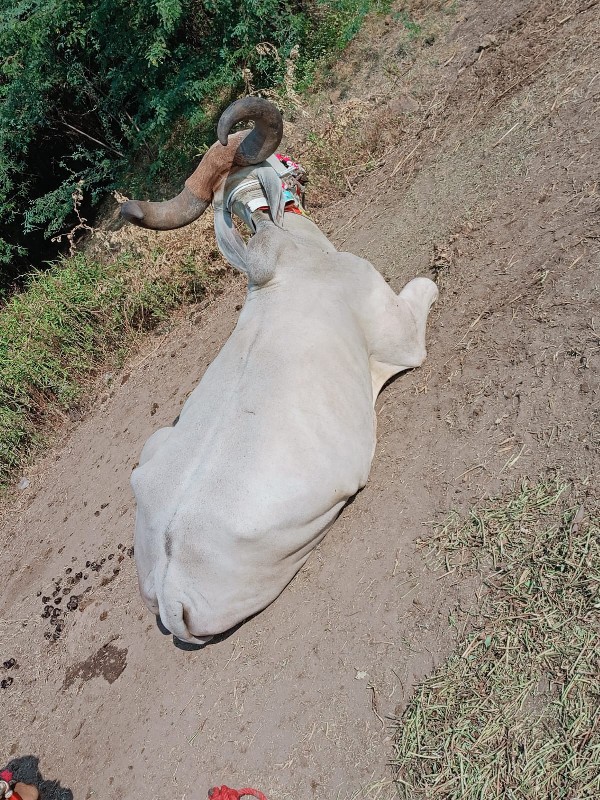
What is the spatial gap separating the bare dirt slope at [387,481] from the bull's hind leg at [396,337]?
0.10 meters

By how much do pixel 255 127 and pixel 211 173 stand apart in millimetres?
388

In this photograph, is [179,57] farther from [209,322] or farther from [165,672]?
[165,672]

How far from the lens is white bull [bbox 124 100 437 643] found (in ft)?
10.5

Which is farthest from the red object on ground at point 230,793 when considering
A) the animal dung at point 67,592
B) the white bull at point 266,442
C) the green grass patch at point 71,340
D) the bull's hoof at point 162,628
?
the green grass patch at point 71,340

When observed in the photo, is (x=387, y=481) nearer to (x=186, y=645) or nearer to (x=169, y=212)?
(x=186, y=645)

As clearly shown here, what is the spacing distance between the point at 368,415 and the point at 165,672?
1829 mm

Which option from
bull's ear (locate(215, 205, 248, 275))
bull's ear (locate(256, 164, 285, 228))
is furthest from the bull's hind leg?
bull's ear (locate(215, 205, 248, 275))

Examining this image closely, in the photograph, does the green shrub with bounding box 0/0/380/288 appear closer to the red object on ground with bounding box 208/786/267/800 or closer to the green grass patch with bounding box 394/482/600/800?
the green grass patch with bounding box 394/482/600/800

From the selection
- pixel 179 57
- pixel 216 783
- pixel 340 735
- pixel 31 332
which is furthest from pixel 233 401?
pixel 179 57

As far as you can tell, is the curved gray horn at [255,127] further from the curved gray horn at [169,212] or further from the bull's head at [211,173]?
the curved gray horn at [169,212]

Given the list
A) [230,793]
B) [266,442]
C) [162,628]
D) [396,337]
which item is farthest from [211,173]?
[230,793]

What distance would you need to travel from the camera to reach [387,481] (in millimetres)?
3717

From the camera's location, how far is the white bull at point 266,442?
3215 millimetres

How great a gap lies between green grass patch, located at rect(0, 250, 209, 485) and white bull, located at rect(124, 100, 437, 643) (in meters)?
3.26
